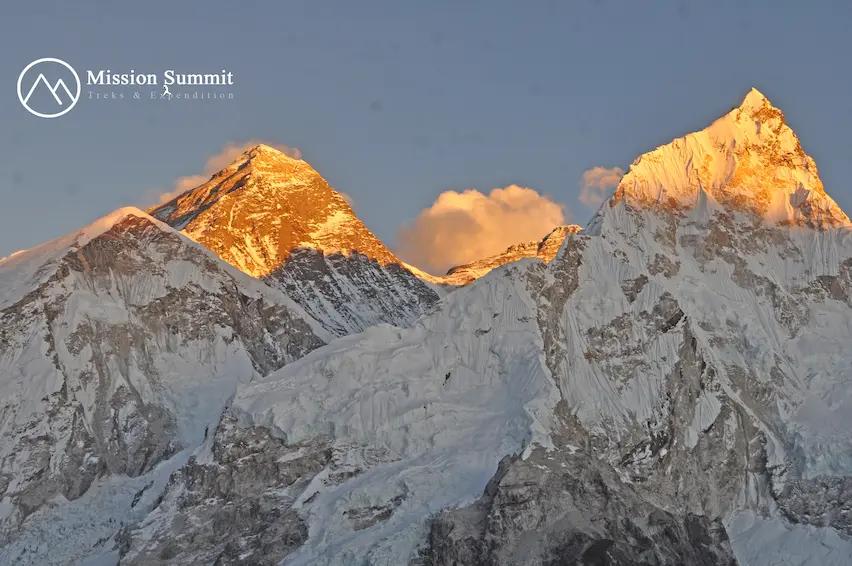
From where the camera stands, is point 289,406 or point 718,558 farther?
point 289,406

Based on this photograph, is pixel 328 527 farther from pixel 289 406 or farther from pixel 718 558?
pixel 718 558

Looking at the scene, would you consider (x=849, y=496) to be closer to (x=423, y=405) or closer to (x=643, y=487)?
(x=643, y=487)

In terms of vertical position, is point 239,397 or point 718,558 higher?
point 239,397

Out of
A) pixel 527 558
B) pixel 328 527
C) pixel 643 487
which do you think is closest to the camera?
pixel 527 558

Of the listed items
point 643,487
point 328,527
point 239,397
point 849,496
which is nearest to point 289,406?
point 239,397

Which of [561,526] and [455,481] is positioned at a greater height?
[455,481]

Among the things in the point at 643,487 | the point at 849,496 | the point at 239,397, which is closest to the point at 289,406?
the point at 239,397

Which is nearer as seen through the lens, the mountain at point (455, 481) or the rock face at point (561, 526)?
the rock face at point (561, 526)

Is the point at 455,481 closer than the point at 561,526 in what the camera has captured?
No

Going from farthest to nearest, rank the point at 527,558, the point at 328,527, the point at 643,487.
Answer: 1. the point at 643,487
2. the point at 328,527
3. the point at 527,558

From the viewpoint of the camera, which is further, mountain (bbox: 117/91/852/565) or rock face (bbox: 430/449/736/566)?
mountain (bbox: 117/91/852/565)
